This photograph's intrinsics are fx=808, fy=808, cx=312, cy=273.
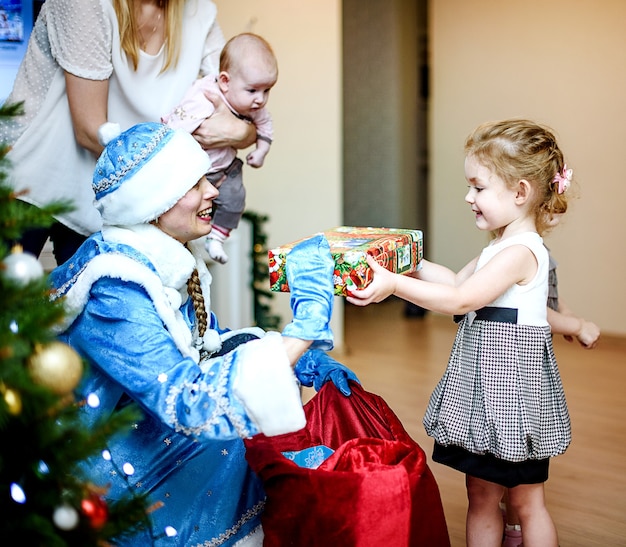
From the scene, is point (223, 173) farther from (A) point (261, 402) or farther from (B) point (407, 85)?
(B) point (407, 85)

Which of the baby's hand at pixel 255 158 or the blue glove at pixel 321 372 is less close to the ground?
the baby's hand at pixel 255 158

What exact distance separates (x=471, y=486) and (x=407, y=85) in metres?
3.72

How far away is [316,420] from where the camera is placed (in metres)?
1.86

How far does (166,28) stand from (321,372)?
1.02 metres

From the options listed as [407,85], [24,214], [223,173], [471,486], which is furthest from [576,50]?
[24,214]

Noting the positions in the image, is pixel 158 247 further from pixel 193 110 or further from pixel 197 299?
pixel 193 110

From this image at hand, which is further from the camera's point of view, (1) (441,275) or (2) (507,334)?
(1) (441,275)

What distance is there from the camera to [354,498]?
1.48m

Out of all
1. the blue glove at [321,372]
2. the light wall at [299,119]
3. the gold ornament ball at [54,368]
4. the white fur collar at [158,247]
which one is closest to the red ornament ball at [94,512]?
the gold ornament ball at [54,368]

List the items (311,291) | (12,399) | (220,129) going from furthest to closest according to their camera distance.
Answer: (220,129)
(311,291)
(12,399)

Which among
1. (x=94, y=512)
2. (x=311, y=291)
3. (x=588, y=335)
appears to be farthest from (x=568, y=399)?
(x=94, y=512)

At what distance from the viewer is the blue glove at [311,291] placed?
4.68 ft

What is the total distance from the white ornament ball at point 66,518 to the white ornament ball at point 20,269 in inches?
11.2

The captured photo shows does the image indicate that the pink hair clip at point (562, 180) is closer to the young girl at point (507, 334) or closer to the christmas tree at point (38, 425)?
the young girl at point (507, 334)
